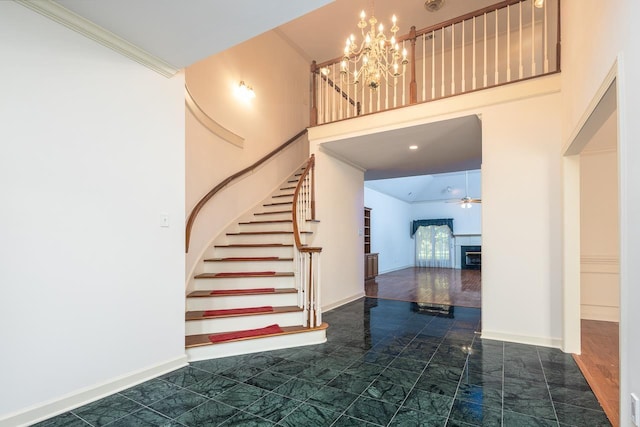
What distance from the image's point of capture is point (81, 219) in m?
2.04

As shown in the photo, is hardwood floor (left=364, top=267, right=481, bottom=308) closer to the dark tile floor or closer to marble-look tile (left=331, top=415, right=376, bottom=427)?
the dark tile floor

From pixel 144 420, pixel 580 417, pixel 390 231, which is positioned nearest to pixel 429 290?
pixel 390 231

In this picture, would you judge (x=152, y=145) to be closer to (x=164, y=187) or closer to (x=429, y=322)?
(x=164, y=187)

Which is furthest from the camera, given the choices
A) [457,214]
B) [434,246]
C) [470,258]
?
[434,246]

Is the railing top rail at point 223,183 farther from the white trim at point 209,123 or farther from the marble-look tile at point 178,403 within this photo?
the marble-look tile at point 178,403

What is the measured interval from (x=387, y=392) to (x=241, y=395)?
104cm

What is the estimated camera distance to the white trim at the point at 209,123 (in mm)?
3605

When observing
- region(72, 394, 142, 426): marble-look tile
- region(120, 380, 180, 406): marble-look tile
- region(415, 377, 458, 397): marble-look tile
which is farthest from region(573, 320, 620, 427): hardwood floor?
region(72, 394, 142, 426): marble-look tile

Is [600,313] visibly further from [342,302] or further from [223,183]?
[223,183]

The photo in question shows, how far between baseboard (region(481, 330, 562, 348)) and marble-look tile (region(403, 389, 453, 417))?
4.97ft

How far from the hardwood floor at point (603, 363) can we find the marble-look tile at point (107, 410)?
2992 mm

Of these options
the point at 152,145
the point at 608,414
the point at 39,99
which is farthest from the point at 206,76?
the point at 608,414

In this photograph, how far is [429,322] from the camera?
3908mm

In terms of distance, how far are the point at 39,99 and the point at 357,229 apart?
14.8 ft
